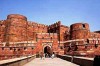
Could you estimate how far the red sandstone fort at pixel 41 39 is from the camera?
69.2ft

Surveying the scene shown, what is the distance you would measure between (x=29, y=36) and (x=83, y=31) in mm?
10316

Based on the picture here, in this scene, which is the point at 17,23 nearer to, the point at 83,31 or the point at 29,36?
the point at 29,36

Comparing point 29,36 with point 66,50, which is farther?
point 29,36

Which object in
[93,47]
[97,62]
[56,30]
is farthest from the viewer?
[56,30]

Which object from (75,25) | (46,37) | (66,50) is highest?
(75,25)

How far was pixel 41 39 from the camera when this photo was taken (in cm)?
A: 2433

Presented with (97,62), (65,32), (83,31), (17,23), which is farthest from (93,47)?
(97,62)

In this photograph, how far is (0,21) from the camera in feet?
97.5

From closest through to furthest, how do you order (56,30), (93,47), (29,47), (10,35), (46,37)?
(93,47) < (29,47) < (46,37) < (10,35) < (56,30)

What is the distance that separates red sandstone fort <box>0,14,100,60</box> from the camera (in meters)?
21.1

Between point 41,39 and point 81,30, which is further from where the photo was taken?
point 81,30

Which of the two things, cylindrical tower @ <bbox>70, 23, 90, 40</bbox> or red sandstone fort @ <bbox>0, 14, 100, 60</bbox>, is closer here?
red sandstone fort @ <bbox>0, 14, 100, 60</bbox>

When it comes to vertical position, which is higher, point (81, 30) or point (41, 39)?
point (81, 30)

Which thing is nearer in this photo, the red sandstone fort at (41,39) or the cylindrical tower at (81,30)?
the red sandstone fort at (41,39)
